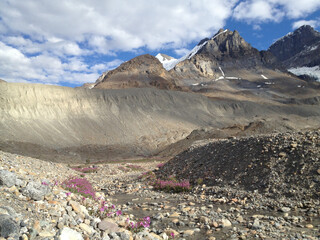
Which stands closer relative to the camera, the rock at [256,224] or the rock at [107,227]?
the rock at [107,227]

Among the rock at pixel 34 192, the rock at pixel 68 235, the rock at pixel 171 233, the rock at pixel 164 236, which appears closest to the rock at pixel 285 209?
the rock at pixel 171 233

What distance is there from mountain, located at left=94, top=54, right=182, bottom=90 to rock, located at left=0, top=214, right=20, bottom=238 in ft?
374

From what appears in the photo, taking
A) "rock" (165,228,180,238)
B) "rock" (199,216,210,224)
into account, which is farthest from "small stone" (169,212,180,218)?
"rock" (165,228,180,238)

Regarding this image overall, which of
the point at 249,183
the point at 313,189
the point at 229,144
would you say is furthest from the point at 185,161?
the point at 313,189

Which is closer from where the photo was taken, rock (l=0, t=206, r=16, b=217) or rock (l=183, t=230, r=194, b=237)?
rock (l=0, t=206, r=16, b=217)

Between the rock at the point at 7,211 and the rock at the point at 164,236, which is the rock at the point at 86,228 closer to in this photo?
the rock at the point at 7,211

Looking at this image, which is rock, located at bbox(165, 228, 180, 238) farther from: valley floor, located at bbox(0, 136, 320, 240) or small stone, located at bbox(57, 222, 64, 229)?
small stone, located at bbox(57, 222, 64, 229)

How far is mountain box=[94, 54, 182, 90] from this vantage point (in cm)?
12045

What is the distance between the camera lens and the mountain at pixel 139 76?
395 feet

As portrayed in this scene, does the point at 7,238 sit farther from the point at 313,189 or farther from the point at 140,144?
the point at 140,144

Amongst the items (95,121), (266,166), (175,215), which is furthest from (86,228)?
(95,121)

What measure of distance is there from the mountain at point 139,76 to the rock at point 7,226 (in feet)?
374

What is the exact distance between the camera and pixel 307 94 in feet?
543

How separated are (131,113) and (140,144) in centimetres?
1523
